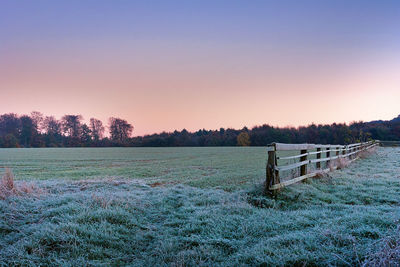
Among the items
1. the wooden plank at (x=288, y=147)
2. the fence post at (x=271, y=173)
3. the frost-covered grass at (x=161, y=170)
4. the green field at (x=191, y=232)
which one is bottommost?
the frost-covered grass at (x=161, y=170)

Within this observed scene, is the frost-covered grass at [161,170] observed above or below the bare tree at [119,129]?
below

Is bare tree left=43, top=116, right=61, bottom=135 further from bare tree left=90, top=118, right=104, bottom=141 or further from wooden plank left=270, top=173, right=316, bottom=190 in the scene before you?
wooden plank left=270, top=173, right=316, bottom=190

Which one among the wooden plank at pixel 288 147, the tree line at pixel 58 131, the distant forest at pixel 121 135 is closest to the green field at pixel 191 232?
the wooden plank at pixel 288 147

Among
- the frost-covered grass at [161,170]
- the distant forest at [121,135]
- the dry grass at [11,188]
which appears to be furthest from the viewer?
the distant forest at [121,135]

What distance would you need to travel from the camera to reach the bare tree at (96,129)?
84.3 meters

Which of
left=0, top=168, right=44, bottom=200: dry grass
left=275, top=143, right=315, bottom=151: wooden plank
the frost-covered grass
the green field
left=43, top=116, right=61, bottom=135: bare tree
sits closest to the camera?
the green field

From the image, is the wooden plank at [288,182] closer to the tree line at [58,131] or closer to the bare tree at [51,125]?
the tree line at [58,131]

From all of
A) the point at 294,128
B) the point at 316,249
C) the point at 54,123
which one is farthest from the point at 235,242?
the point at 54,123

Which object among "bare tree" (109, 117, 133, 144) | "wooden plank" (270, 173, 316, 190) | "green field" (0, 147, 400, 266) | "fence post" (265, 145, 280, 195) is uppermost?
"bare tree" (109, 117, 133, 144)

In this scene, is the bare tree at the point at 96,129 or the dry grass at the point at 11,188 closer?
the dry grass at the point at 11,188

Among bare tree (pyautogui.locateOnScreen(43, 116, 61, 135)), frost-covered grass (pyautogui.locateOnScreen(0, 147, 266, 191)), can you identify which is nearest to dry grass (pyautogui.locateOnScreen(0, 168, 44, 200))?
frost-covered grass (pyautogui.locateOnScreen(0, 147, 266, 191))

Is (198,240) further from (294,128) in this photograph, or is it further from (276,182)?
(294,128)

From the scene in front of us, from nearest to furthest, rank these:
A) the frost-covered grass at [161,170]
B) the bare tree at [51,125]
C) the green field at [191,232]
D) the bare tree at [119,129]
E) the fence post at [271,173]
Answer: the green field at [191,232] → the fence post at [271,173] → the frost-covered grass at [161,170] → the bare tree at [51,125] → the bare tree at [119,129]

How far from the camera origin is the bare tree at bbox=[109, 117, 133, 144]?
279ft
